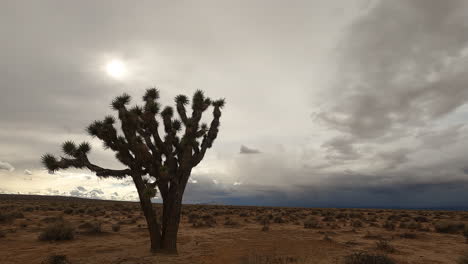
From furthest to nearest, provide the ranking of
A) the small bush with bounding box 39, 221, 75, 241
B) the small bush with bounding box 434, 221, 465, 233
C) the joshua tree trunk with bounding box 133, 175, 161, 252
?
the small bush with bounding box 434, 221, 465, 233
the small bush with bounding box 39, 221, 75, 241
the joshua tree trunk with bounding box 133, 175, 161, 252

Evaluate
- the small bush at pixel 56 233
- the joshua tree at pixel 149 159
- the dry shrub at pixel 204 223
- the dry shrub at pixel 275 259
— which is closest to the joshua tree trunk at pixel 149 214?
the joshua tree at pixel 149 159

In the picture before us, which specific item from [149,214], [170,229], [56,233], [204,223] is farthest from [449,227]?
[56,233]

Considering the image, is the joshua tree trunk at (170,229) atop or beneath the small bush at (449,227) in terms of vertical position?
atop

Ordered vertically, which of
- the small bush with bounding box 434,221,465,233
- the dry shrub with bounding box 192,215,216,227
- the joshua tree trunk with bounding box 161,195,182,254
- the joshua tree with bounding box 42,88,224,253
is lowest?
the dry shrub with bounding box 192,215,216,227

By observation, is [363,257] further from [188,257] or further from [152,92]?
[152,92]

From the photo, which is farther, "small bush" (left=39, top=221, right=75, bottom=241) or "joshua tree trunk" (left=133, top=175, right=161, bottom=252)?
"small bush" (left=39, top=221, right=75, bottom=241)

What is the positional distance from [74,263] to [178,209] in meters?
4.16

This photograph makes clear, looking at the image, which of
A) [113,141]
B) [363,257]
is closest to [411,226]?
[363,257]

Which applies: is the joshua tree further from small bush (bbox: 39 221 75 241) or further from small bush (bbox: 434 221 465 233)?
small bush (bbox: 434 221 465 233)

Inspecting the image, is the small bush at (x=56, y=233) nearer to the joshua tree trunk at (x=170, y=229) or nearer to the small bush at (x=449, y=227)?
the joshua tree trunk at (x=170, y=229)

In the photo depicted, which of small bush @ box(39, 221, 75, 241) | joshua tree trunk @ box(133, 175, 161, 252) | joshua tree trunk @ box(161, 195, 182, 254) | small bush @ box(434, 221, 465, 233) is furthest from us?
small bush @ box(434, 221, 465, 233)

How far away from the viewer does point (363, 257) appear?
29.3 ft

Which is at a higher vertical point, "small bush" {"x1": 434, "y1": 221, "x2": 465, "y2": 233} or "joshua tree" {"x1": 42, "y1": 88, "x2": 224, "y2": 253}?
"joshua tree" {"x1": 42, "y1": 88, "x2": 224, "y2": 253}

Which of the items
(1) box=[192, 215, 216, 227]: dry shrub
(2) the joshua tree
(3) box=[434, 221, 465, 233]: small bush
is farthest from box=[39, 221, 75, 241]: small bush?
(3) box=[434, 221, 465, 233]: small bush
